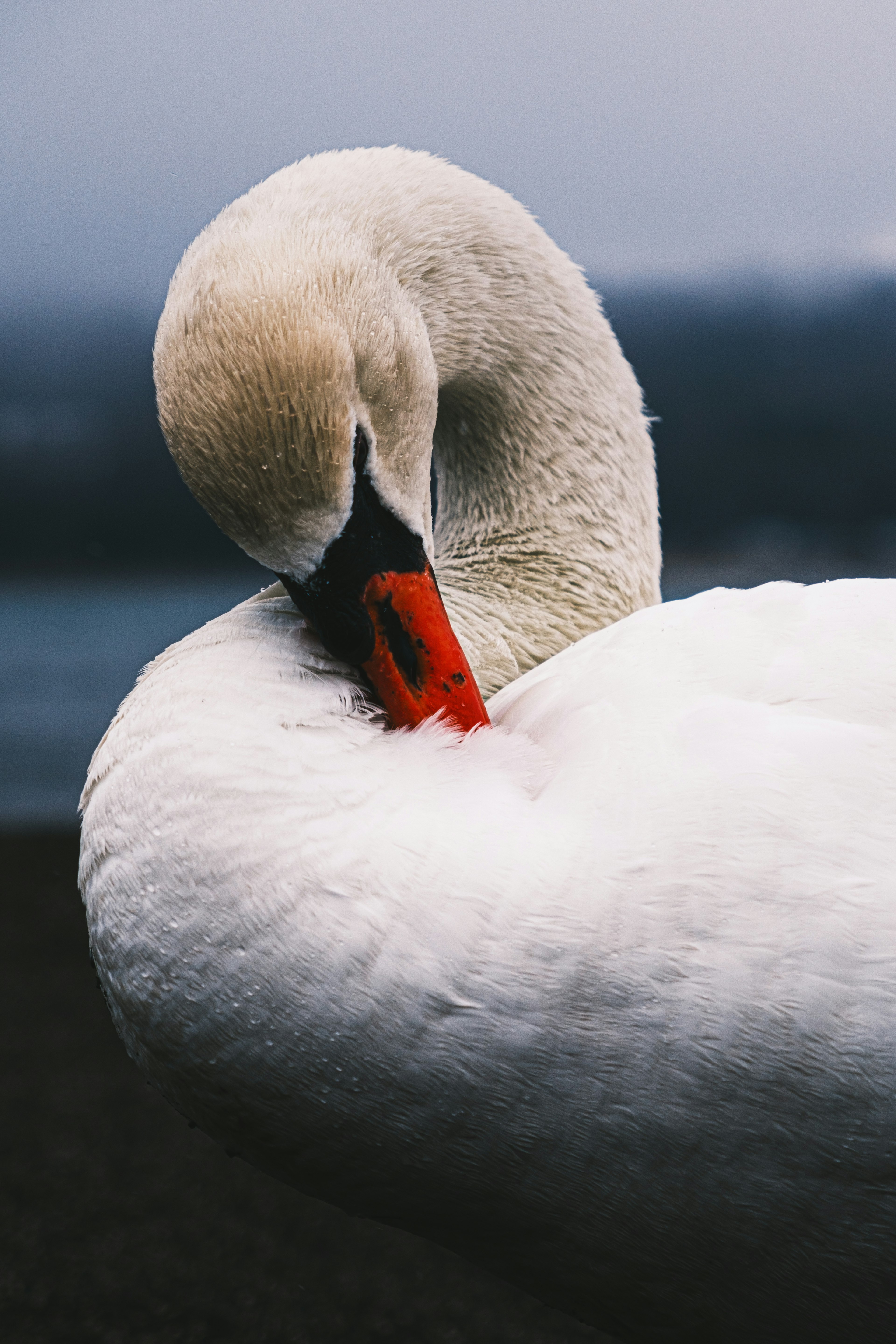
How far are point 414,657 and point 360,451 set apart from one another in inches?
6.7

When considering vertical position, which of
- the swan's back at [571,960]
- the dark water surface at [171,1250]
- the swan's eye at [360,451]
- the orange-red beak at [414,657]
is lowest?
the dark water surface at [171,1250]

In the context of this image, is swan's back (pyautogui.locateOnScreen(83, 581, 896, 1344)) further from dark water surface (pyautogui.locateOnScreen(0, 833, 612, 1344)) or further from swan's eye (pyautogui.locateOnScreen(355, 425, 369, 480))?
dark water surface (pyautogui.locateOnScreen(0, 833, 612, 1344))

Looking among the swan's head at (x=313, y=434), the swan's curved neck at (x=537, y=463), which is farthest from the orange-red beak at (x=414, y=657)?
the swan's curved neck at (x=537, y=463)

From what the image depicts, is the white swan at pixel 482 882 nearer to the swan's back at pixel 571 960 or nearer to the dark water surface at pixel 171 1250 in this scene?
the swan's back at pixel 571 960

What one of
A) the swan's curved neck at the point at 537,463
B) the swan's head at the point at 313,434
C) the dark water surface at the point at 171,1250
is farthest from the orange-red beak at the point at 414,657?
the dark water surface at the point at 171,1250

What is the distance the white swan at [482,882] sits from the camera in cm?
64

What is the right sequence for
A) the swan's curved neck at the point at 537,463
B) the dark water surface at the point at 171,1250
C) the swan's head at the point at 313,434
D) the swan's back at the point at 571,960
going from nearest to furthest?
the swan's back at the point at 571,960 < the swan's head at the point at 313,434 < the swan's curved neck at the point at 537,463 < the dark water surface at the point at 171,1250

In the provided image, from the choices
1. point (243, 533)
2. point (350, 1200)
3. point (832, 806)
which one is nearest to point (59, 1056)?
point (350, 1200)

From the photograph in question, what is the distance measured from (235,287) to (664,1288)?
0.81m

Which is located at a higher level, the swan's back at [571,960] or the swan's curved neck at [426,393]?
the swan's curved neck at [426,393]

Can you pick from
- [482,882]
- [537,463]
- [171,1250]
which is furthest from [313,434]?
[171,1250]

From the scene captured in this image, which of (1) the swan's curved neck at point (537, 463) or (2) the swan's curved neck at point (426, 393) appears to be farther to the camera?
(1) the swan's curved neck at point (537, 463)

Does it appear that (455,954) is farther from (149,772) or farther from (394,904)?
(149,772)

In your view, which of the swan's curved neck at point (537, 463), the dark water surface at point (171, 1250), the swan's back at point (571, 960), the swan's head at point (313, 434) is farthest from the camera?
the dark water surface at point (171, 1250)
